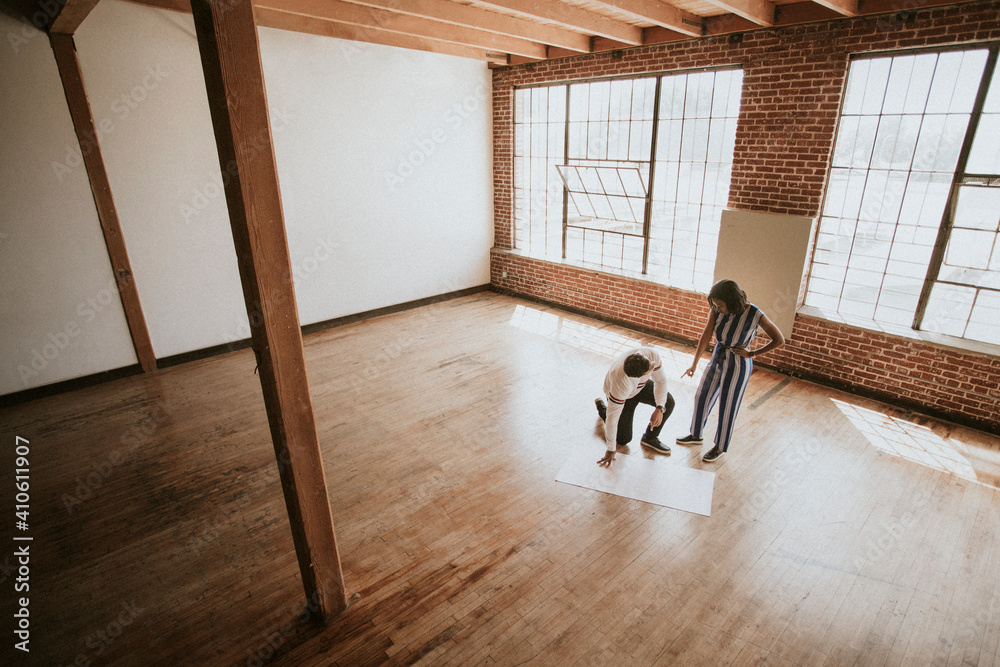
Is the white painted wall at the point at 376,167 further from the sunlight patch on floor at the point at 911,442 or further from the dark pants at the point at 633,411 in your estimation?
the sunlight patch on floor at the point at 911,442

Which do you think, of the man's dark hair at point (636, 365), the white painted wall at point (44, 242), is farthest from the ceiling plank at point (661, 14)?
the white painted wall at point (44, 242)

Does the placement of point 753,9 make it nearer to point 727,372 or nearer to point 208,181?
point 727,372

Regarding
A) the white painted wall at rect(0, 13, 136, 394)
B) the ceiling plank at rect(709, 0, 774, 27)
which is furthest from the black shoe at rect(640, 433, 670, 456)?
the white painted wall at rect(0, 13, 136, 394)

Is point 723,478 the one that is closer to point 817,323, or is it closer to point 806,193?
point 817,323

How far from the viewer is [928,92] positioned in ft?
13.8

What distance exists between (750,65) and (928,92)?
1501mm

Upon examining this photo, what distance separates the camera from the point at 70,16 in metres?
3.97

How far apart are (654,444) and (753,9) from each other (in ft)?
12.4

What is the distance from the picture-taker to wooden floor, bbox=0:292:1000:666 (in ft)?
8.29

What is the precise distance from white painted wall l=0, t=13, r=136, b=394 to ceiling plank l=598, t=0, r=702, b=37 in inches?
196

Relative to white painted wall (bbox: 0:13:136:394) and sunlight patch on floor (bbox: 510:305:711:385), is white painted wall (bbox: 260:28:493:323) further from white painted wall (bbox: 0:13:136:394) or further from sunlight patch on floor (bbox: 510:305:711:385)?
white painted wall (bbox: 0:13:136:394)

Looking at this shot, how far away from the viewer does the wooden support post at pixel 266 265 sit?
1.88 metres

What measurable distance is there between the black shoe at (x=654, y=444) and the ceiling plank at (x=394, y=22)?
4585 millimetres

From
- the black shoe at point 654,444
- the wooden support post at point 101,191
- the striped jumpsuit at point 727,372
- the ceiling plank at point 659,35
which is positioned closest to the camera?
the striped jumpsuit at point 727,372
